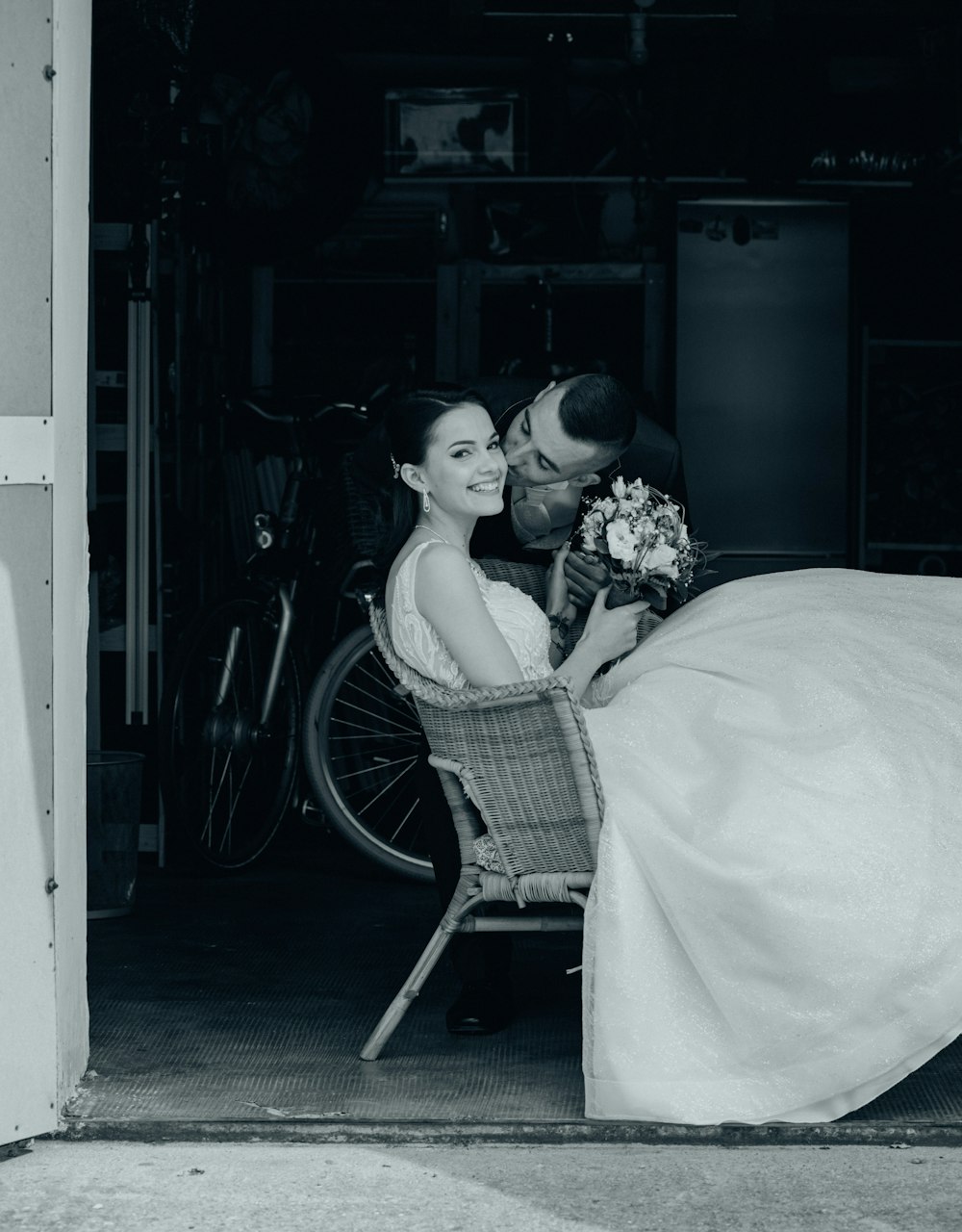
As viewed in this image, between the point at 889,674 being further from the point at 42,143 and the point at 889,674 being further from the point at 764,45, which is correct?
the point at 764,45

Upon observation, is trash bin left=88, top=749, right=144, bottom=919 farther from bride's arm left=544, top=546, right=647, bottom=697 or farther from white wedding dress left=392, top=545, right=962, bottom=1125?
white wedding dress left=392, top=545, right=962, bottom=1125

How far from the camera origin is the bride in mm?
3137

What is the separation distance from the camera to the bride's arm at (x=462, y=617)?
3447 mm

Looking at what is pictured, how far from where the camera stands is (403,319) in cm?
706

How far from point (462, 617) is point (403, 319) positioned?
3.78m

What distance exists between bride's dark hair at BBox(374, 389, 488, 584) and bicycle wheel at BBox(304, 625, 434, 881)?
145 centimetres

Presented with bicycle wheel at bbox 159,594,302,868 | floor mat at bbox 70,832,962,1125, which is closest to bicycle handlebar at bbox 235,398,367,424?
bicycle wheel at bbox 159,594,302,868

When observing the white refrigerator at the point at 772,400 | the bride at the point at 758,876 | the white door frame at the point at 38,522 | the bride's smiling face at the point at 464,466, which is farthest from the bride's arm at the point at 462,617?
the white refrigerator at the point at 772,400

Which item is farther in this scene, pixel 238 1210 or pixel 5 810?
pixel 5 810

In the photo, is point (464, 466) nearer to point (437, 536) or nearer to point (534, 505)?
point (437, 536)

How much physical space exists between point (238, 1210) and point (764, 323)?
5032 millimetres

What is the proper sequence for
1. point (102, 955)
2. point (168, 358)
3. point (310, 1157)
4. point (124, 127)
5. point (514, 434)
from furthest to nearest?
point (168, 358) < point (124, 127) < point (102, 955) < point (514, 434) < point (310, 1157)

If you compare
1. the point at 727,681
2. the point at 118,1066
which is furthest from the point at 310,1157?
the point at 727,681

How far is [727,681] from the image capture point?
3498 millimetres
